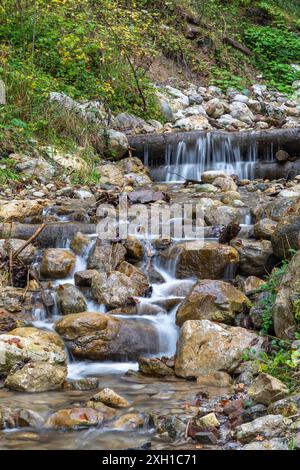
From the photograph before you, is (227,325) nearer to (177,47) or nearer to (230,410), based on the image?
(230,410)

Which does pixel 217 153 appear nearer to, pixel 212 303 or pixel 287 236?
pixel 287 236

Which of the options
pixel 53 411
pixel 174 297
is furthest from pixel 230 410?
pixel 174 297

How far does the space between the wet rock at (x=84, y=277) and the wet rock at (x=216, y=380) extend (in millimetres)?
1795

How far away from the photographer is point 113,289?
235 inches

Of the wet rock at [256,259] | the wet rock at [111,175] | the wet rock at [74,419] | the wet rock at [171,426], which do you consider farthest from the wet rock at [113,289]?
the wet rock at [111,175]

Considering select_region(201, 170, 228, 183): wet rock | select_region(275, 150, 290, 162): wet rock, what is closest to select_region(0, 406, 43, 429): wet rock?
select_region(201, 170, 228, 183): wet rock

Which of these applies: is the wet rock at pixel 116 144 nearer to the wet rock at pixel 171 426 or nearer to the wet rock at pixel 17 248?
the wet rock at pixel 17 248

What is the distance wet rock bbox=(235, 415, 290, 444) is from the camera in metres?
3.55

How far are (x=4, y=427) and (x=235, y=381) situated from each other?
1.65 m

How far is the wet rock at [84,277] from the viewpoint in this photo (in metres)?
6.26

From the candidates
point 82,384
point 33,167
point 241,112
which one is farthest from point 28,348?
point 241,112

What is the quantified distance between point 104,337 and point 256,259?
1755mm

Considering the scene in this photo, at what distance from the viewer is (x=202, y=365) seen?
493 centimetres

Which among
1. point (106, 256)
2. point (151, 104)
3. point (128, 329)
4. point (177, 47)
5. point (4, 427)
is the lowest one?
point (4, 427)
